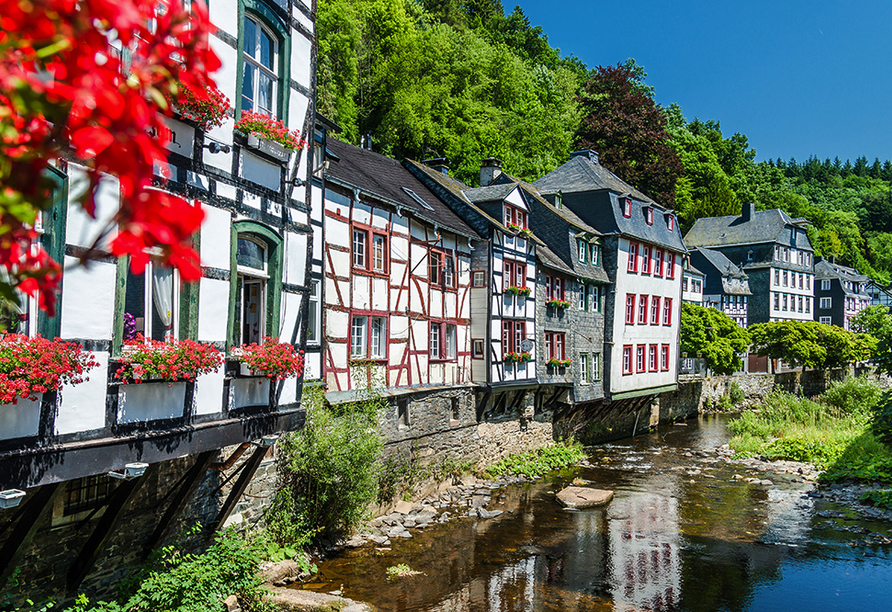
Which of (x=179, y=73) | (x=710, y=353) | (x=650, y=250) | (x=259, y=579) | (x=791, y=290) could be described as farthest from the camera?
(x=791, y=290)

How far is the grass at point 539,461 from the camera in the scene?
22500 millimetres

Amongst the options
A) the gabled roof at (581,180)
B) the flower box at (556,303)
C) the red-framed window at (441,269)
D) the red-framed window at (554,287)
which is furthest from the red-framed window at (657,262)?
the red-framed window at (441,269)

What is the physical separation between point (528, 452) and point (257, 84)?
17899 millimetres

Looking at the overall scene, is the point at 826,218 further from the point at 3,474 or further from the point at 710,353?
the point at 3,474

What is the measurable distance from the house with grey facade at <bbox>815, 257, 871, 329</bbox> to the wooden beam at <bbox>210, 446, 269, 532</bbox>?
215 ft

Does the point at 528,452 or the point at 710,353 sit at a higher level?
the point at 710,353

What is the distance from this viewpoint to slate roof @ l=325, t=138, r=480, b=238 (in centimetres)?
1686

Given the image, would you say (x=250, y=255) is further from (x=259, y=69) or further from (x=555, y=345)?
(x=555, y=345)

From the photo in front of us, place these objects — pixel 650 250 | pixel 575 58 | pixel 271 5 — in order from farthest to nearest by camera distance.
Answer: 1. pixel 575 58
2. pixel 650 250
3. pixel 271 5

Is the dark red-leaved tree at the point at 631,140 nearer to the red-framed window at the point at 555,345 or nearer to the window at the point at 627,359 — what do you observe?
the window at the point at 627,359

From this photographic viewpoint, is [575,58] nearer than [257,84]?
No

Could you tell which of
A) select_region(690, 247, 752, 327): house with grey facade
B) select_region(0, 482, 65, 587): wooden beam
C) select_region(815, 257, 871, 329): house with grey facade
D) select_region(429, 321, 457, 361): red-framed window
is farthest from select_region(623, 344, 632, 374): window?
select_region(815, 257, 871, 329): house with grey facade

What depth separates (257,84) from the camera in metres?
9.61

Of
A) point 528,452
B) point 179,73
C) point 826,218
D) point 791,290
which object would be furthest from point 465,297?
point 826,218
